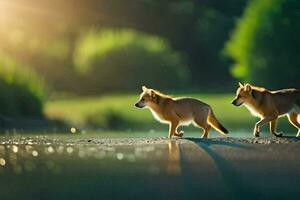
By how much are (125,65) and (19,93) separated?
1050 cm

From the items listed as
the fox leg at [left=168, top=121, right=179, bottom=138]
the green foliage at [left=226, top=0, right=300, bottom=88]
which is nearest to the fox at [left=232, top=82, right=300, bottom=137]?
the fox leg at [left=168, top=121, right=179, bottom=138]

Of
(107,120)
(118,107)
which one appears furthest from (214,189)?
(118,107)

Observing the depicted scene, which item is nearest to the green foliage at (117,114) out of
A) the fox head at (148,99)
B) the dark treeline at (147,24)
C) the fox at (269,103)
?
the fox at (269,103)

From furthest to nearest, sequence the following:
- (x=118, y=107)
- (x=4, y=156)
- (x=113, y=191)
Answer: (x=118, y=107)
(x=4, y=156)
(x=113, y=191)

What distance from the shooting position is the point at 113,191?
11.1 m

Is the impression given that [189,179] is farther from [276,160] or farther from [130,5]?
[130,5]

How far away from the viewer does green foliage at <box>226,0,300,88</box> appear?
3577cm

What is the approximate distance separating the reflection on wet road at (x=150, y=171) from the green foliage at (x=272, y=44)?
19751 mm

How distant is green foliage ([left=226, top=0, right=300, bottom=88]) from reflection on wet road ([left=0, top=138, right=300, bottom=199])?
19.8 meters

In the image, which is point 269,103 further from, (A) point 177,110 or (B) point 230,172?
(B) point 230,172

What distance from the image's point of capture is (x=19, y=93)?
26328 millimetres

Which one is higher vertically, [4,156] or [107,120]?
[107,120]

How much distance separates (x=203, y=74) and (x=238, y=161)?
3474cm

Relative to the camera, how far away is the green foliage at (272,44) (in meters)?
35.8
